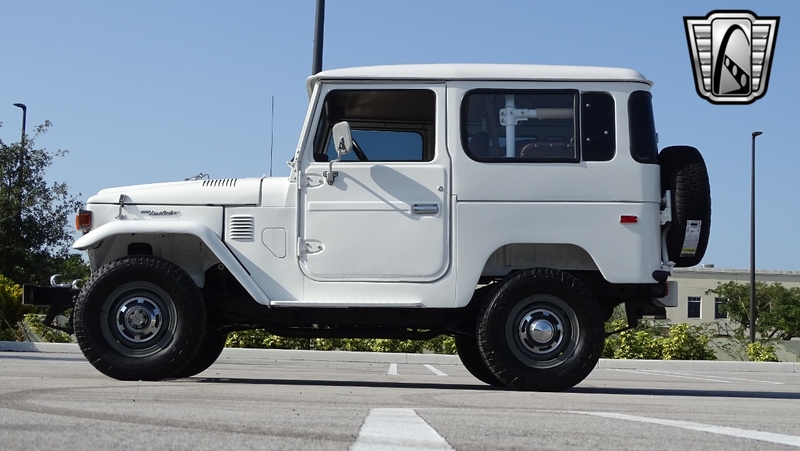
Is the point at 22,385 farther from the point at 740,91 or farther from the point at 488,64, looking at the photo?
the point at 740,91

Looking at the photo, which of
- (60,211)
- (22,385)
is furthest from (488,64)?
(60,211)

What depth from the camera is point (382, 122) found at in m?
8.19

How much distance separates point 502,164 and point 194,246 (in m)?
2.59

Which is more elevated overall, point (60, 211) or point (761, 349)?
point (60, 211)

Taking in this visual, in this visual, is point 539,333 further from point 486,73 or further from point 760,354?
point 760,354

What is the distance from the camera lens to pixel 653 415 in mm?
5219

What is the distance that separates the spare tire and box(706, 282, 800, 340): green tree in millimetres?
53302

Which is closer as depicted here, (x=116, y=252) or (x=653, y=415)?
(x=653, y=415)

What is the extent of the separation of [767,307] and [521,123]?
58.6m

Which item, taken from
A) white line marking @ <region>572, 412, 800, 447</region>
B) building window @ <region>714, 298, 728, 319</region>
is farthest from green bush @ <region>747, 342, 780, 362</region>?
building window @ <region>714, 298, 728, 319</region>

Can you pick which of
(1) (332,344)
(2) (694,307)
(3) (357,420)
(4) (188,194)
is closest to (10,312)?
(1) (332,344)

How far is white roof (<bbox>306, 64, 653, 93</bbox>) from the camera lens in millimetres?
8062

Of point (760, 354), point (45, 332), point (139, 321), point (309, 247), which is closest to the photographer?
point (139, 321)

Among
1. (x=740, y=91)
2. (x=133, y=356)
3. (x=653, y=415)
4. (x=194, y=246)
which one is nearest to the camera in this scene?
(x=653, y=415)
